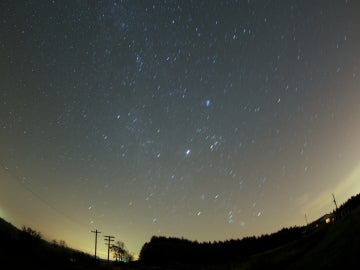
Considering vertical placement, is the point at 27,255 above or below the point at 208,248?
below

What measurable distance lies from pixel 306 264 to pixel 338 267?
4.08 m

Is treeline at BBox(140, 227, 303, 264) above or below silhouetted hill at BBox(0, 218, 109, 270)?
above

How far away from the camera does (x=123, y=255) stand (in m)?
99.1

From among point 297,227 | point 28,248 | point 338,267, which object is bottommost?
point 338,267

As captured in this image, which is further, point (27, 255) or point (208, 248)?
point (208, 248)

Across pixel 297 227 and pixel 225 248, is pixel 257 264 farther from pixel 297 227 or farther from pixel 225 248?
pixel 297 227

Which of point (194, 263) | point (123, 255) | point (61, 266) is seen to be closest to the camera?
point (61, 266)

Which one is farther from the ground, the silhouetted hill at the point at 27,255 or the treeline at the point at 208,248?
the treeline at the point at 208,248

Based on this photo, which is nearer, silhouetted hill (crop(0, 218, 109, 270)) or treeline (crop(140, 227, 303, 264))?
silhouetted hill (crop(0, 218, 109, 270))

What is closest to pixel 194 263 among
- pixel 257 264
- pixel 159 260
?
pixel 159 260

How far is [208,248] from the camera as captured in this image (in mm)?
61625

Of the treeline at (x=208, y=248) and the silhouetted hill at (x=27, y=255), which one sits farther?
the treeline at (x=208, y=248)

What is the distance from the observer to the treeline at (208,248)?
5769 cm

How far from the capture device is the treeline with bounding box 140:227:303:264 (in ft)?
189
